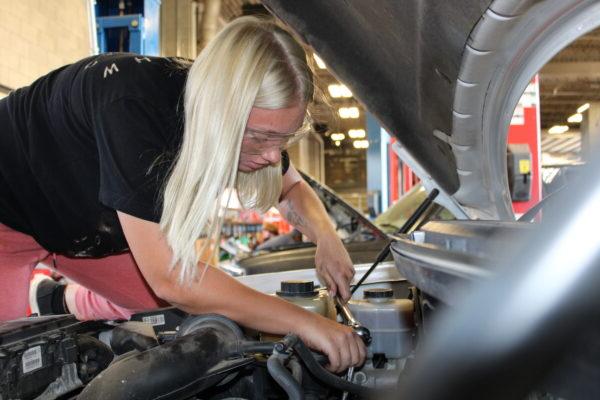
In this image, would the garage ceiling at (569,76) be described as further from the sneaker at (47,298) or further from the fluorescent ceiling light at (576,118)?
the sneaker at (47,298)

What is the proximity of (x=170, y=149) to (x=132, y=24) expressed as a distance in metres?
4.15

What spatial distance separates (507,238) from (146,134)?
698 millimetres

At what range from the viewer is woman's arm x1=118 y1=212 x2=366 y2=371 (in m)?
1.04

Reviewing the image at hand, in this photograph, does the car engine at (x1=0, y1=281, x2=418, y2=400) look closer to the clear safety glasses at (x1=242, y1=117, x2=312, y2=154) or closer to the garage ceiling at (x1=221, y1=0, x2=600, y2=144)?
the clear safety glasses at (x1=242, y1=117, x2=312, y2=154)

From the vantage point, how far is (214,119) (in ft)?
3.57

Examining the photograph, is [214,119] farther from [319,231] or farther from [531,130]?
[531,130]

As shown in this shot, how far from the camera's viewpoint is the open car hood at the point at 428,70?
42.1 inches

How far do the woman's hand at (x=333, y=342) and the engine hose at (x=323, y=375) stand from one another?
3 cm

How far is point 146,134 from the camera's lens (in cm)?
110

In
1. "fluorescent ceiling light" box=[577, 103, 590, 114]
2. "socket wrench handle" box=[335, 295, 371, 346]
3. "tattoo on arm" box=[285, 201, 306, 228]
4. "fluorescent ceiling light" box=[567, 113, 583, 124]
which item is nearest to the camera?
"socket wrench handle" box=[335, 295, 371, 346]

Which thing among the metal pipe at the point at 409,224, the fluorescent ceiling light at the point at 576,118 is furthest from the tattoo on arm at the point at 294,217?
the fluorescent ceiling light at the point at 576,118

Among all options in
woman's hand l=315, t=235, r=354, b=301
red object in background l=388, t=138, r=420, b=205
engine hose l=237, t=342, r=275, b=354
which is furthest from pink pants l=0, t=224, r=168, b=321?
red object in background l=388, t=138, r=420, b=205

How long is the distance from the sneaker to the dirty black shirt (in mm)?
357

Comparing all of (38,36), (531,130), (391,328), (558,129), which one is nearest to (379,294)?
(391,328)
